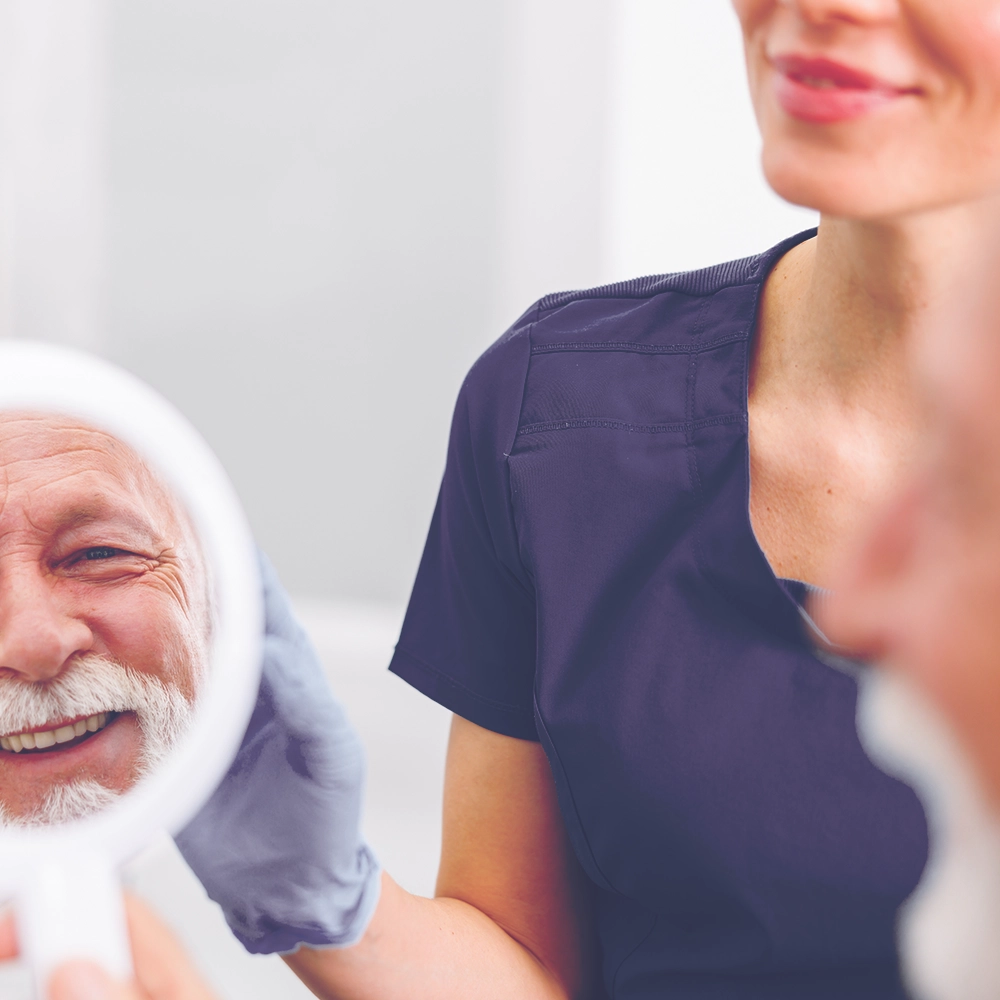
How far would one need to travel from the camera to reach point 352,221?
2166mm

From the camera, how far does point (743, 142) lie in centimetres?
190

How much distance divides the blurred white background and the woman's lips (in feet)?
4.13

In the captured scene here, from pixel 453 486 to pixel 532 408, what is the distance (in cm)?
9

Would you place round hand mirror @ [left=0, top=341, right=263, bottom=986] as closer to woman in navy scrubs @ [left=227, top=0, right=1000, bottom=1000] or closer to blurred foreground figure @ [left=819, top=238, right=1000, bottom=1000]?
woman in navy scrubs @ [left=227, top=0, right=1000, bottom=1000]

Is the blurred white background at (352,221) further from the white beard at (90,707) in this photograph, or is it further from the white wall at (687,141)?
the white beard at (90,707)

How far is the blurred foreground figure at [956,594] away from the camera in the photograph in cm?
35

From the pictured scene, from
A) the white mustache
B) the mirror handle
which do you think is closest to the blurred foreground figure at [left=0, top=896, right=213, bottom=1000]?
the mirror handle

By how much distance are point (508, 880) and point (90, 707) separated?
395mm

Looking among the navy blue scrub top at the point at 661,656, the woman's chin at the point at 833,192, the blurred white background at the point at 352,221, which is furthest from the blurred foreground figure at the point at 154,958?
the blurred white background at the point at 352,221

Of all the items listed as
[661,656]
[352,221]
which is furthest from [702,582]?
[352,221]

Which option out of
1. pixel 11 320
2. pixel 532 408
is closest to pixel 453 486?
pixel 532 408

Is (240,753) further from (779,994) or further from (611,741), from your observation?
(779,994)

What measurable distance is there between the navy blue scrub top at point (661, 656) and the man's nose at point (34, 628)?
0.33m

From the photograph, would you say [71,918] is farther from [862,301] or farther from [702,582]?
[862,301]
